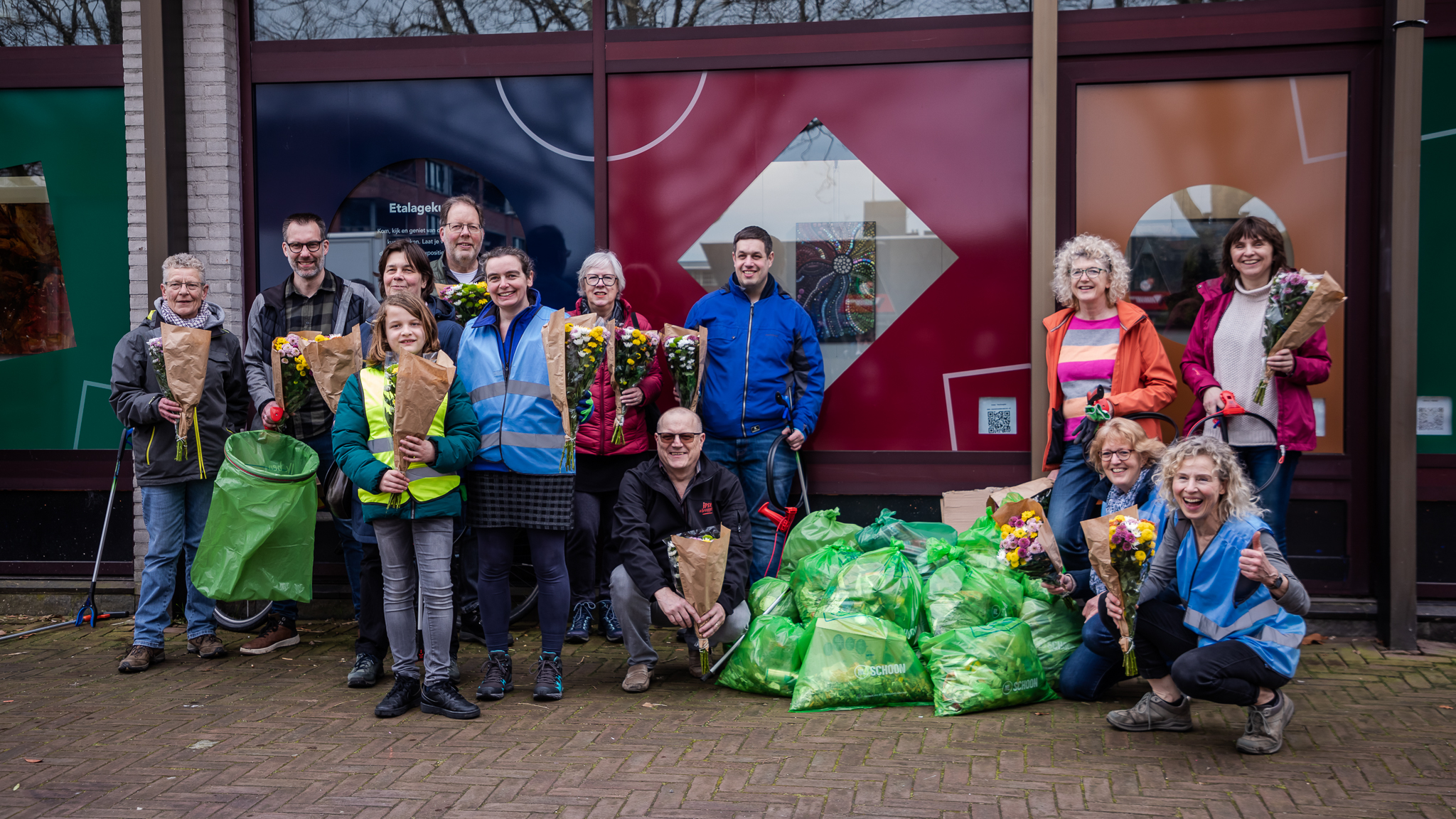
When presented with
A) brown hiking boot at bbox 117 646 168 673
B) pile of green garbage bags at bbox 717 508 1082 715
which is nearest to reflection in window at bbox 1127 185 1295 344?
→ pile of green garbage bags at bbox 717 508 1082 715

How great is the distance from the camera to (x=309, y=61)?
253 inches

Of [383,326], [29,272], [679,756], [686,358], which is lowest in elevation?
[679,756]

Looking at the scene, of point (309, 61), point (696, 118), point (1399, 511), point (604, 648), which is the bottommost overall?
point (604, 648)

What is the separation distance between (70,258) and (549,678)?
14.5ft

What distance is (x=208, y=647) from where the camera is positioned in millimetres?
5355

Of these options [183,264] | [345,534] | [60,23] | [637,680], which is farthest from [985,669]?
[60,23]

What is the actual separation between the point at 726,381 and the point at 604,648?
1.53 meters

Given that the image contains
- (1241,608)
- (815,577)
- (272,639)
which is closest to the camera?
(1241,608)

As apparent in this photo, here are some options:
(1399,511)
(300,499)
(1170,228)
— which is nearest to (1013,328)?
(1170,228)

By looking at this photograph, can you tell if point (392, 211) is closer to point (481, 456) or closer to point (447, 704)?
point (481, 456)

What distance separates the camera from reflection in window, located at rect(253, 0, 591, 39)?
6328 mm

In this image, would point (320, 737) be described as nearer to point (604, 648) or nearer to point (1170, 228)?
point (604, 648)

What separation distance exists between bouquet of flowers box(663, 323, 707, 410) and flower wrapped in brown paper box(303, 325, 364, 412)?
1.50m

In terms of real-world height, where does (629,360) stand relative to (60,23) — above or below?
below
